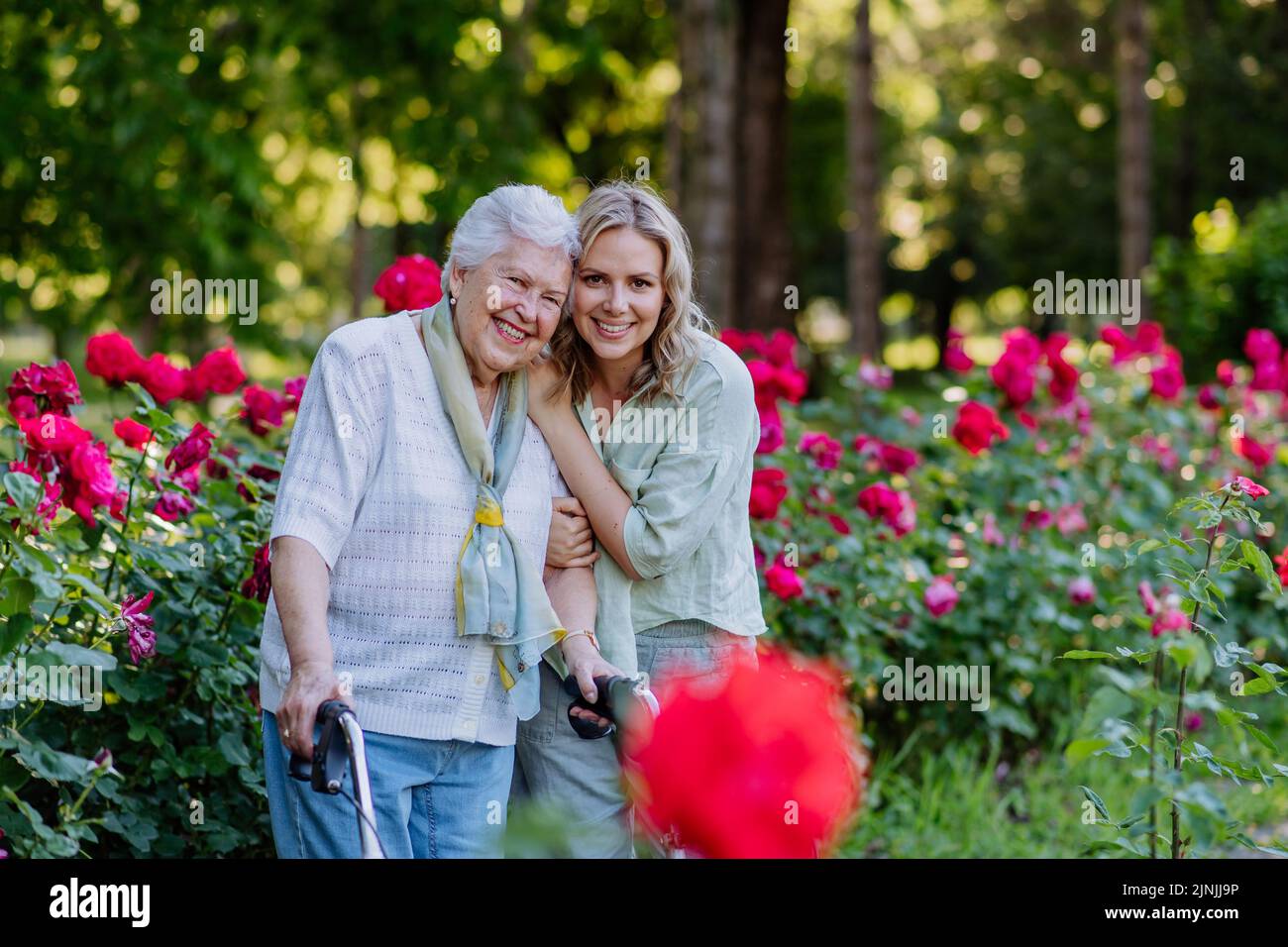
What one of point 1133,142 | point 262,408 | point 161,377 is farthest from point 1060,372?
point 1133,142

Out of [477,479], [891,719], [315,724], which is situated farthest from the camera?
[891,719]

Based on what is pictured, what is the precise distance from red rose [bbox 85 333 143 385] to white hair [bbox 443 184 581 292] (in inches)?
44.1

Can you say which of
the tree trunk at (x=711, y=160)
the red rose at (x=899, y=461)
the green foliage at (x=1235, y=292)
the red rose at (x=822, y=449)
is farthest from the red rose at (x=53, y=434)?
the green foliage at (x=1235, y=292)

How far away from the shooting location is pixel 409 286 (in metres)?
3.65

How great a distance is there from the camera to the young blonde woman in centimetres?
285

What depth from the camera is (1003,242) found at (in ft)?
110

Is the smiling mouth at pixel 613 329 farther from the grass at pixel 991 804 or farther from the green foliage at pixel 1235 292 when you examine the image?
the green foliage at pixel 1235 292

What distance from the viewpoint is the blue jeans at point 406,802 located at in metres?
2.58

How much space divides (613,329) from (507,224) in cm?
32

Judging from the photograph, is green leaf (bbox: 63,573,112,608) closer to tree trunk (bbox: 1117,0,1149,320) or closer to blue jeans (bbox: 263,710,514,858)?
blue jeans (bbox: 263,710,514,858)
